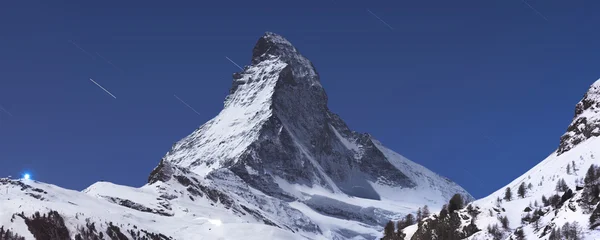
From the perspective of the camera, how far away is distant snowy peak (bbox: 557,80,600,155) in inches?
6163

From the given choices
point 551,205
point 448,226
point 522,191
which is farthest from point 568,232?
point 522,191

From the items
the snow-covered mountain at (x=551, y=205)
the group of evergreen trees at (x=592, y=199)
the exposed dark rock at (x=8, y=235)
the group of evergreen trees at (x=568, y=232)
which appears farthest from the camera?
the exposed dark rock at (x=8, y=235)

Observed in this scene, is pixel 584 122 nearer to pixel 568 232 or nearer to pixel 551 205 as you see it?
pixel 551 205

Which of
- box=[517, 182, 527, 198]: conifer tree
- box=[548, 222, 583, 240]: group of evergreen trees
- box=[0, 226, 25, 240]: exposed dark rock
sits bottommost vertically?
box=[548, 222, 583, 240]: group of evergreen trees

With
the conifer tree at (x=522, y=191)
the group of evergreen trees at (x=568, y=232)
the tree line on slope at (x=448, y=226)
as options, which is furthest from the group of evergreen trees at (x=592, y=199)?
the conifer tree at (x=522, y=191)

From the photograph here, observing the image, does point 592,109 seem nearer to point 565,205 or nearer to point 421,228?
point 421,228

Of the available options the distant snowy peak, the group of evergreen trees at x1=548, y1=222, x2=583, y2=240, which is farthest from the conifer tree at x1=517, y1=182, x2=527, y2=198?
the group of evergreen trees at x1=548, y1=222, x2=583, y2=240

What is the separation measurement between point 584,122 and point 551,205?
55.8m

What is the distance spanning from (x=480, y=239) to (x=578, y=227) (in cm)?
2852

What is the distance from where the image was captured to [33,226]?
17625 centimetres

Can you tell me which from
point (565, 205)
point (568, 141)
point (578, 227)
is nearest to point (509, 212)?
point (565, 205)

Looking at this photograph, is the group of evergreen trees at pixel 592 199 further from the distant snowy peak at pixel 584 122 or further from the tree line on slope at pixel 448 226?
the distant snowy peak at pixel 584 122

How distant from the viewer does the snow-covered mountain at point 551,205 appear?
3607 inches

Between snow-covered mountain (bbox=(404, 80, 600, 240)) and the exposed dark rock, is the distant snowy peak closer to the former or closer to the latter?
snow-covered mountain (bbox=(404, 80, 600, 240))
